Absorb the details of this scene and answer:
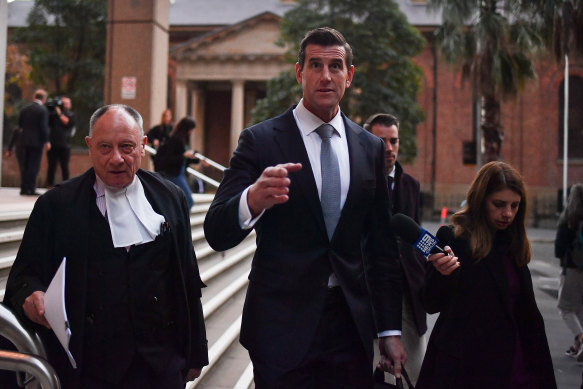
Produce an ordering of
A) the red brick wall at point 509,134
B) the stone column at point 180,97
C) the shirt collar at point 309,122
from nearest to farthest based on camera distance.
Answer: the shirt collar at point 309,122 < the red brick wall at point 509,134 < the stone column at point 180,97

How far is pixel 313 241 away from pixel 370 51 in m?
24.7

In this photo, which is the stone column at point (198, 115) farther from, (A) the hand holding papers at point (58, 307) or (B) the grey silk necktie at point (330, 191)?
(A) the hand holding papers at point (58, 307)

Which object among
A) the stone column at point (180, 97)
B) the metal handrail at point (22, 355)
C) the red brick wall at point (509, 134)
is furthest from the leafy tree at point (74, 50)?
the metal handrail at point (22, 355)

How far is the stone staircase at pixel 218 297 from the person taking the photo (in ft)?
15.9

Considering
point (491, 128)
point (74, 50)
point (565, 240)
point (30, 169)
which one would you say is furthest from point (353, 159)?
point (74, 50)

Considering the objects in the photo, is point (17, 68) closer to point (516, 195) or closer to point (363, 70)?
point (363, 70)

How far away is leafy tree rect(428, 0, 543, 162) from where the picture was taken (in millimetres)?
20016

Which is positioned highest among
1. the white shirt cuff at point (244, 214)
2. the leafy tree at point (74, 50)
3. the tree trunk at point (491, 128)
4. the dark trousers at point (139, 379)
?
the leafy tree at point (74, 50)

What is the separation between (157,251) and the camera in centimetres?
251

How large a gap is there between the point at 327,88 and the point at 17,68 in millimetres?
Answer: 30524

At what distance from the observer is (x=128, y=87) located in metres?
11.7

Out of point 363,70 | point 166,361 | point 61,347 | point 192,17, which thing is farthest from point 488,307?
point 192,17

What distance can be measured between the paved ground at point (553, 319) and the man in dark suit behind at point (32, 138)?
21.6 feet

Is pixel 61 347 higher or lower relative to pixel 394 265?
lower
